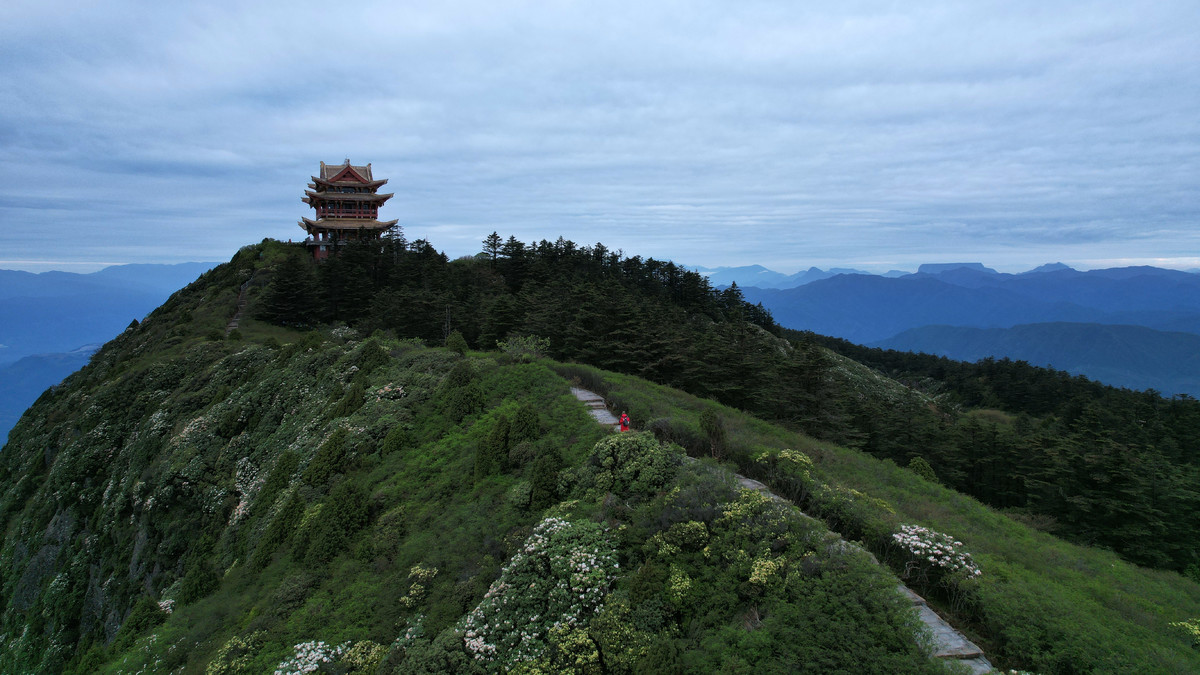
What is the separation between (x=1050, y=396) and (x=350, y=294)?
9809 cm

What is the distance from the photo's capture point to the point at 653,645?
731 cm

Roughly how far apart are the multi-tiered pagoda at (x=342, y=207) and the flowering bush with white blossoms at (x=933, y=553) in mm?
59021

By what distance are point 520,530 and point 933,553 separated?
802 cm

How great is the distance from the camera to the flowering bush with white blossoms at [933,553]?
8.48 metres

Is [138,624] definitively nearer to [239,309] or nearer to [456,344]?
[456,344]

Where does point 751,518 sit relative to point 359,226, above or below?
below

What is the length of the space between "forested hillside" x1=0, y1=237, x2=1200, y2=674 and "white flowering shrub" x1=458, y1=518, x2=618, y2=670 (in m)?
0.05

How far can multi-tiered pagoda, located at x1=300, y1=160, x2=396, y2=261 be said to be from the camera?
57375 millimetres

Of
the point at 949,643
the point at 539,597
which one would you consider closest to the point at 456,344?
the point at 539,597

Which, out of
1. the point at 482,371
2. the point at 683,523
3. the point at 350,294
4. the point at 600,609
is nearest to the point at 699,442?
the point at 683,523

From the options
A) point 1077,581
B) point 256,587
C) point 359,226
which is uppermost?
point 359,226

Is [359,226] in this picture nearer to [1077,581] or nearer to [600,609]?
[600,609]

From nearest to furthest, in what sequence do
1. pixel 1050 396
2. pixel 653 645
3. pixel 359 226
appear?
pixel 653 645 < pixel 359 226 < pixel 1050 396

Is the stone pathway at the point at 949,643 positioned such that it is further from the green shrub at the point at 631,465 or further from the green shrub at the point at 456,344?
the green shrub at the point at 456,344
